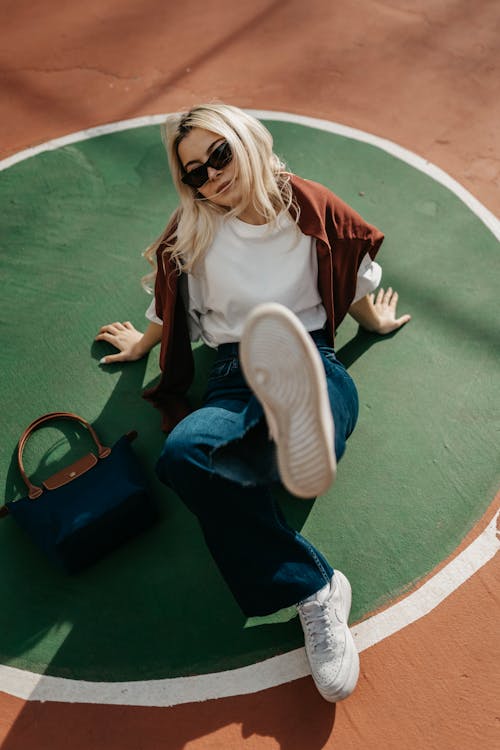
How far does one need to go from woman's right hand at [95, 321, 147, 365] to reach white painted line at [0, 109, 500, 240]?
1.84 meters

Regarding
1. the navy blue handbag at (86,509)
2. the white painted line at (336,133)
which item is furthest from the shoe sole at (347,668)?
the white painted line at (336,133)

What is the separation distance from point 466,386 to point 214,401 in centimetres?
166

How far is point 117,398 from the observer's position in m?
4.35

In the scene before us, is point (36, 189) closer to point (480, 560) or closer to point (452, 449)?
point (452, 449)

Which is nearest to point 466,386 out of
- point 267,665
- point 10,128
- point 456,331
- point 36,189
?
point 456,331

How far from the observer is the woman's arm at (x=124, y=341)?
4336 mm

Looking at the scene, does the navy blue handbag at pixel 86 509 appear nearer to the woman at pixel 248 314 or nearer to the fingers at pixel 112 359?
the woman at pixel 248 314

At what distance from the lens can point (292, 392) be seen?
2617mm

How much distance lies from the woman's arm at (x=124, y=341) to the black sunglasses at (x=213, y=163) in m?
1.24

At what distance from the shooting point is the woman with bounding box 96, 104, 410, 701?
10.1 ft

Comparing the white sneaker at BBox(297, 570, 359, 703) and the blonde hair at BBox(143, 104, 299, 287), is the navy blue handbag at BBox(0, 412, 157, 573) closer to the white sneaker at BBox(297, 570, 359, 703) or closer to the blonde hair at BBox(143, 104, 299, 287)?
the white sneaker at BBox(297, 570, 359, 703)

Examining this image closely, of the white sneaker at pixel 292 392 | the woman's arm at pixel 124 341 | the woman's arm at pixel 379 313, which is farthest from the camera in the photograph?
the woman's arm at pixel 124 341

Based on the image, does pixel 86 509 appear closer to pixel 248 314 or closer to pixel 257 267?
pixel 248 314

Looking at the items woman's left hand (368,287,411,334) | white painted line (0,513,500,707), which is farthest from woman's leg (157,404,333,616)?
woman's left hand (368,287,411,334)
